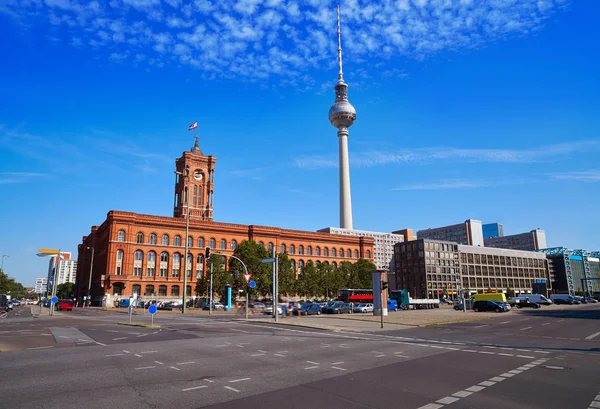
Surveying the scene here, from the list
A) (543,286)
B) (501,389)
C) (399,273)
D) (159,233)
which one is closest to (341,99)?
(399,273)

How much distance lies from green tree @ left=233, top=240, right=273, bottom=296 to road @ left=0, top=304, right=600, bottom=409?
193 feet

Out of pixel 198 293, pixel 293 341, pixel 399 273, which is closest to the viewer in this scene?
pixel 293 341

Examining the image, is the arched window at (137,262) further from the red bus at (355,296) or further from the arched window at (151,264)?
the red bus at (355,296)

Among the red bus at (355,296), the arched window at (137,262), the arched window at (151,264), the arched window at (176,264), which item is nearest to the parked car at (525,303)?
the red bus at (355,296)

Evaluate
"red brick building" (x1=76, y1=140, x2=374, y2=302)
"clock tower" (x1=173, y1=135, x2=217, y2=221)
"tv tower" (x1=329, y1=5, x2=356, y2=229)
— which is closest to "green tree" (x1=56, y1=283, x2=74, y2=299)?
"red brick building" (x1=76, y1=140, x2=374, y2=302)

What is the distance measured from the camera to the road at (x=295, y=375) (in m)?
8.75

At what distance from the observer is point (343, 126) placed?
14562cm

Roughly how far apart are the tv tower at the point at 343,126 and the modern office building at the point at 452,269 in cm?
2392

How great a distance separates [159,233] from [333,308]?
4781 centimetres

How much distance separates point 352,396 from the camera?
9219 millimetres

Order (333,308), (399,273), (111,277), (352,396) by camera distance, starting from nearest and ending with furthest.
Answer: (352,396), (333,308), (111,277), (399,273)

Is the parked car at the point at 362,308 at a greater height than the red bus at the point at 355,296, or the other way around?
the red bus at the point at 355,296

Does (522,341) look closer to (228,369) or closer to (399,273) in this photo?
(228,369)

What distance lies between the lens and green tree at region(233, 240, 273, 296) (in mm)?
77500
